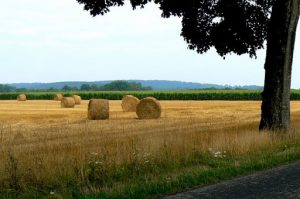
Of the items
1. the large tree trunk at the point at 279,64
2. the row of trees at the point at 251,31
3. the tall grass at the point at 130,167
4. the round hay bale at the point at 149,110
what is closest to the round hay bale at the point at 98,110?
the round hay bale at the point at 149,110

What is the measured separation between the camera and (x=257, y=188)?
7695mm

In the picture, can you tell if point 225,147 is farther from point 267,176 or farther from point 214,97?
point 214,97

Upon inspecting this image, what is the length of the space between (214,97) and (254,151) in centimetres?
5726

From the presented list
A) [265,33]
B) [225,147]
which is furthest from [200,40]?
[225,147]

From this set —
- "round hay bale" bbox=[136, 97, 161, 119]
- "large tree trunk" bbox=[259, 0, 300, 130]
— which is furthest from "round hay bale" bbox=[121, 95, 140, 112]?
"large tree trunk" bbox=[259, 0, 300, 130]

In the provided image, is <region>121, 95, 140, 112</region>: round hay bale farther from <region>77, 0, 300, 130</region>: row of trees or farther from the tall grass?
the tall grass

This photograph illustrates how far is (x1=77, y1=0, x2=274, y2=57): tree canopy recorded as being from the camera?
16234mm

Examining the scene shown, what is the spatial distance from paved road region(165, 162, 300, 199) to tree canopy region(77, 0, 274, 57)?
8245mm

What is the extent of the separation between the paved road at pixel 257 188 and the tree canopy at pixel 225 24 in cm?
824

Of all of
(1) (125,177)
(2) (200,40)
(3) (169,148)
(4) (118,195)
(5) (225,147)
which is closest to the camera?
(4) (118,195)

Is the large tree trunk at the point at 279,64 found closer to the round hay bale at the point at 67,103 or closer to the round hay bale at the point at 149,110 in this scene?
the round hay bale at the point at 149,110

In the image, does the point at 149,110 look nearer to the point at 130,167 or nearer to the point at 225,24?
the point at 225,24

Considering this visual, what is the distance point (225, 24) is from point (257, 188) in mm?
9734

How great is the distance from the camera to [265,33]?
56.2 feet
